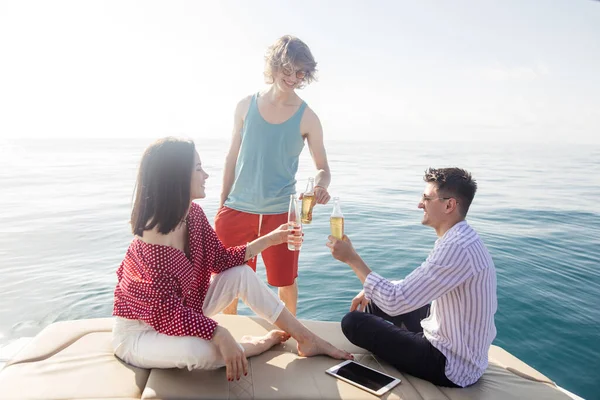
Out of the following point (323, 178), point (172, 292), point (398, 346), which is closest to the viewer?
point (172, 292)

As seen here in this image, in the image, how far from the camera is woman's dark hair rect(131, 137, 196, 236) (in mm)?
2201

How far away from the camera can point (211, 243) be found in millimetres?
2551

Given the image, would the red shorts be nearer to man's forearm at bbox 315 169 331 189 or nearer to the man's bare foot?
man's forearm at bbox 315 169 331 189

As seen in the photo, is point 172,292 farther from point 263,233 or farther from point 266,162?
point 266,162

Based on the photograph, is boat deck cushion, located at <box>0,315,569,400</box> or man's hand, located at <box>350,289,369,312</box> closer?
boat deck cushion, located at <box>0,315,569,400</box>

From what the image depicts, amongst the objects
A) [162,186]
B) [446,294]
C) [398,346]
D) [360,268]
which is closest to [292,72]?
[162,186]

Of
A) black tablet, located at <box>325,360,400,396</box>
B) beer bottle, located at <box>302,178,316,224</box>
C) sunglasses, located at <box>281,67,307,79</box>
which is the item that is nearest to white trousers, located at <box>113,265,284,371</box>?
→ black tablet, located at <box>325,360,400,396</box>

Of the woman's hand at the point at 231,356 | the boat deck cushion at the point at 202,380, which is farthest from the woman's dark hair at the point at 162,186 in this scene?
the boat deck cushion at the point at 202,380

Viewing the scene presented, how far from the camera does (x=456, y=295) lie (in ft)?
7.39

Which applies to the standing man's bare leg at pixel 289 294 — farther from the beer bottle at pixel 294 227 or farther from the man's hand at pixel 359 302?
the beer bottle at pixel 294 227

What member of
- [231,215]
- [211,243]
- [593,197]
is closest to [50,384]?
[211,243]

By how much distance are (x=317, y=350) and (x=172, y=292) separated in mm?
788

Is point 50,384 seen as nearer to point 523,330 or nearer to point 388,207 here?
point 523,330

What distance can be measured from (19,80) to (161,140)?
270 ft
